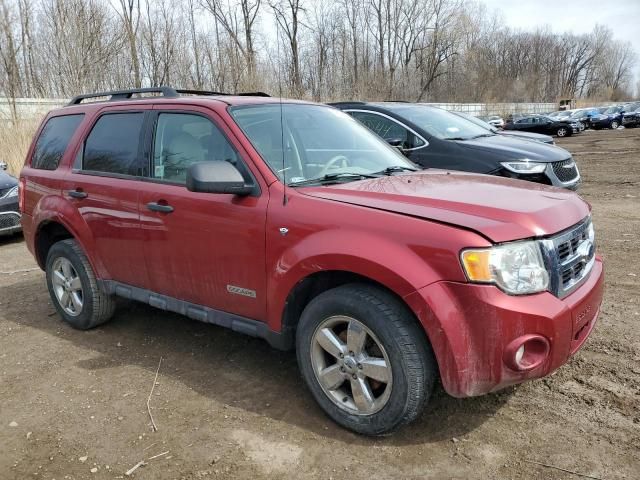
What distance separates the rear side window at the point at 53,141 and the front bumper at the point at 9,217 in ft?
A: 13.5

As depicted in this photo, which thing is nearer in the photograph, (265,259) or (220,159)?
(265,259)

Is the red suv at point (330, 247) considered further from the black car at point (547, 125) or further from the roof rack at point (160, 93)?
the black car at point (547, 125)

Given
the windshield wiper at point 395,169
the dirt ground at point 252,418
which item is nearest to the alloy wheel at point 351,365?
the dirt ground at point 252,418

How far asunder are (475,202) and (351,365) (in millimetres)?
1077

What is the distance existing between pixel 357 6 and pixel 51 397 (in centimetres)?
5152

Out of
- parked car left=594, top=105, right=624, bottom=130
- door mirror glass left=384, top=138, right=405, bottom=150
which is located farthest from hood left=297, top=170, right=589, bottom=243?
parked car left=594, top=105, right=624, bottom=130

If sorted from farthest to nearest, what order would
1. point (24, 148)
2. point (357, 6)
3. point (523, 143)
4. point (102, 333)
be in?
1. point (357, 6)
2. point (24, 148)
3. point (523, 143)
4. point (102, 333)

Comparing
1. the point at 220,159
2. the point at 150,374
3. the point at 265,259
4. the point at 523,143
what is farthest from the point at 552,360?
the point at 523,143

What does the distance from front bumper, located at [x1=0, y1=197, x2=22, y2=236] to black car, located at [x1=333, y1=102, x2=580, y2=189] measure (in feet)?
17.7

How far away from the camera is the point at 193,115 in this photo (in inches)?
145

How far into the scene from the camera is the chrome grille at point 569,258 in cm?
261

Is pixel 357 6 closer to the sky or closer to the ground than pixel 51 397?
closer to the sky

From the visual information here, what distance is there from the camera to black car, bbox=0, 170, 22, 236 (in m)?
8.41

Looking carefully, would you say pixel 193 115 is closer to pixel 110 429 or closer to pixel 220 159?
pixel 220 159
